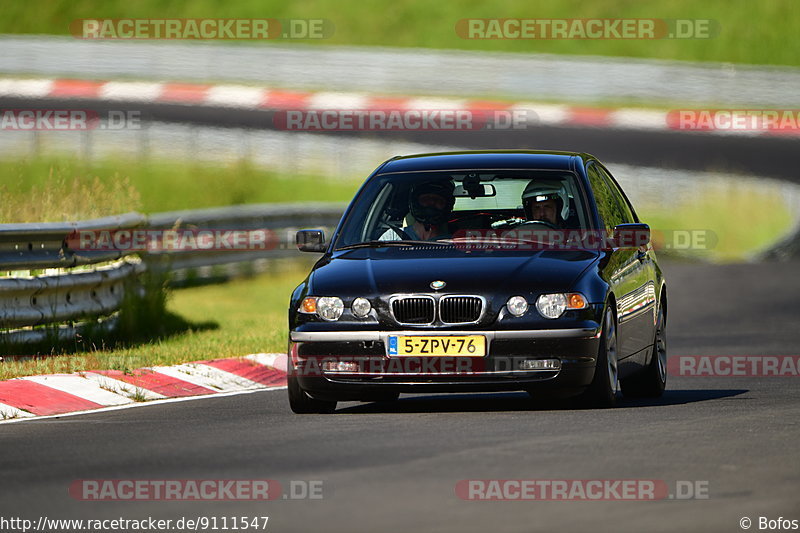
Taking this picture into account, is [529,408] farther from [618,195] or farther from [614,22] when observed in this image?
[614,22]

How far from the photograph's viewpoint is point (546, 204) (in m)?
10.8

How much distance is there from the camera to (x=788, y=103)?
33.1 metres

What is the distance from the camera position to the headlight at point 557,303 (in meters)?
9.66

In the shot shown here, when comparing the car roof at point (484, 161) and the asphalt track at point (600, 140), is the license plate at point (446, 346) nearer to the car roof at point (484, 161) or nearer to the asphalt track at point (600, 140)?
the car roof at point (484, 161)

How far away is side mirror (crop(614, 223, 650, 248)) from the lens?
1064cm

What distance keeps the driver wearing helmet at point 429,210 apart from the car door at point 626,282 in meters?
0.98

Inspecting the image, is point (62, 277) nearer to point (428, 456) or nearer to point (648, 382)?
point (648, 382)

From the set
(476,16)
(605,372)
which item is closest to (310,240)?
(605,372)

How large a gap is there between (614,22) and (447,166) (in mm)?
31834

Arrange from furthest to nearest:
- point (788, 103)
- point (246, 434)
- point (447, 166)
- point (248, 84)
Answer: point (248, 84) → point (788, 103) → point (447, 166) → point (246, 434)

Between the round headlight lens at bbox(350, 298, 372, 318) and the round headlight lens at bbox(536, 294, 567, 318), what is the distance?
980mm

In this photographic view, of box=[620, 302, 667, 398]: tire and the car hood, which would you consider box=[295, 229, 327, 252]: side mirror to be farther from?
box=[620, 302, 667, 398]: tire

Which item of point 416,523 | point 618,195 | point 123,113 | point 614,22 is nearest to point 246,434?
point 416,523

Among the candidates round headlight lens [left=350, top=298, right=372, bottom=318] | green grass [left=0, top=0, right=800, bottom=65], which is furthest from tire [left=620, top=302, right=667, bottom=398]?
green grass [left=0, top=0, right=800, bottom=65]
